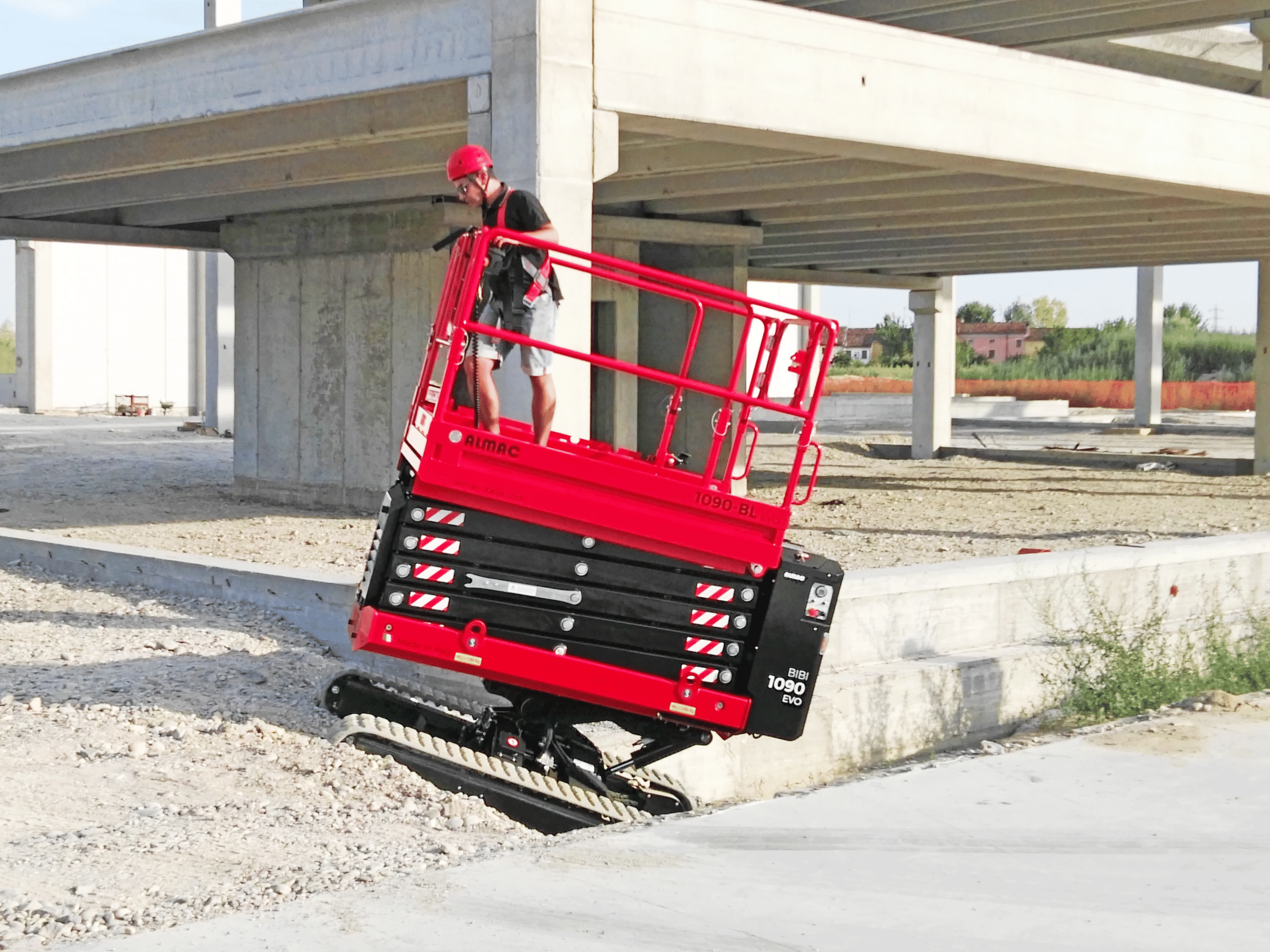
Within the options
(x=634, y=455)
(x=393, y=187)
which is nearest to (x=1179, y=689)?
(x=634, y=455)

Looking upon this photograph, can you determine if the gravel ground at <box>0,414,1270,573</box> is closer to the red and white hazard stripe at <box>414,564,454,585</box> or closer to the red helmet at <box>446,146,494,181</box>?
the red helmet at <box>446,146,494,181</box>

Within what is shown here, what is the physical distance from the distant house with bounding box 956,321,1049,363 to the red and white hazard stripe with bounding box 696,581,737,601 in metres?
83.7

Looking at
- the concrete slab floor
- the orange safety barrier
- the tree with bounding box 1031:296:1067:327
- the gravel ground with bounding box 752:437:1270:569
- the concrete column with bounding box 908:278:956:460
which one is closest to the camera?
the concrete slab floor

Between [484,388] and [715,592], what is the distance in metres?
1.43

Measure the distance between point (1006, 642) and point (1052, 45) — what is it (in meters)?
14.2

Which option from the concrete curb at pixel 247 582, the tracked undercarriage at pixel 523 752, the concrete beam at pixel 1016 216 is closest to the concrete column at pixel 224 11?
the concrete beam at pixel 1016 216

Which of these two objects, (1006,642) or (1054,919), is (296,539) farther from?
(1054,919)

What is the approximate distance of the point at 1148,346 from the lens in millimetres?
41594

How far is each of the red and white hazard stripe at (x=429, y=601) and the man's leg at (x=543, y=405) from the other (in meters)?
1.09

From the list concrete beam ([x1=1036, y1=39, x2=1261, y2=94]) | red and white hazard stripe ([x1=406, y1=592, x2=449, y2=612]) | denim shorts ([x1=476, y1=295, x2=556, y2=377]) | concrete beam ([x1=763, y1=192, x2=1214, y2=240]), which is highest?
concrete beam ([x1=1036, y1=39, x2=1261, y2=94])

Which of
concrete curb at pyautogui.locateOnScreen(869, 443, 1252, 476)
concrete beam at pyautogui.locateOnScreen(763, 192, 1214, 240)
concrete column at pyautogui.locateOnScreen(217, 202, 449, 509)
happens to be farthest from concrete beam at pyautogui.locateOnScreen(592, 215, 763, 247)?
concrete curb at pyautogui.locateOnScreen(869, 443, 1252, 476)

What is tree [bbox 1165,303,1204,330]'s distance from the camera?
3142 inches

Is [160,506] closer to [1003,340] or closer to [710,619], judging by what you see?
[710,619]

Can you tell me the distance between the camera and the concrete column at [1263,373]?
2433cm
